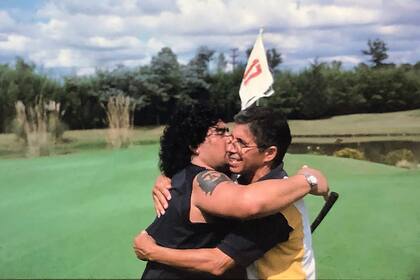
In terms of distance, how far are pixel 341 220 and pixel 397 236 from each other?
1.41ft

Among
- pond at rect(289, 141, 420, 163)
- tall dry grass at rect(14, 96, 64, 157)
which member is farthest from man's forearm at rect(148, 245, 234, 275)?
tall dry grass at rect(14, 96, 64, 157)

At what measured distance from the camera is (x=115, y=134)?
7.81 metres

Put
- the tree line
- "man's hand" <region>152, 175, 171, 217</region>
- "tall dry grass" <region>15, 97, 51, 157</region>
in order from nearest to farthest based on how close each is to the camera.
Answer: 1. "man's hand" <region>152, 175, 171, 217</region>
2. the tree line
3. "tall dry grass" <region>15, 97, 51, 157</region>

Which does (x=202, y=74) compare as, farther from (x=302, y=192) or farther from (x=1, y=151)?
(x=302, y=192)

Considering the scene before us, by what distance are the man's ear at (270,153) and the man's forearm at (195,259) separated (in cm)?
30

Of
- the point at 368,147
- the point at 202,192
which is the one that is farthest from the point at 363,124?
the point at 202,192

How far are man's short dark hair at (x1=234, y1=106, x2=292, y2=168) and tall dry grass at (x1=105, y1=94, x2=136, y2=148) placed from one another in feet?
18.3

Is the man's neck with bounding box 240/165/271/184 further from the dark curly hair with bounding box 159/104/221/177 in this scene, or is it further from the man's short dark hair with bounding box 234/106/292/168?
the dark curly hair with bounding box 159/104/221/177

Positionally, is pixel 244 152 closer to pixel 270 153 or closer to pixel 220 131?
pixel 270 153

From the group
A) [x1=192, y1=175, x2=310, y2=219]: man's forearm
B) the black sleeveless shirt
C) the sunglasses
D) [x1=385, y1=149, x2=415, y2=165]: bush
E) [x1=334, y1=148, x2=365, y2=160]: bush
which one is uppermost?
the sunglasses

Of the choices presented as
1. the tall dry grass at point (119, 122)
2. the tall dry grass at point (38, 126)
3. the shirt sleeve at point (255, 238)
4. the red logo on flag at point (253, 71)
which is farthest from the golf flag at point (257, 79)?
the shirt sleeve at point (255, 238)

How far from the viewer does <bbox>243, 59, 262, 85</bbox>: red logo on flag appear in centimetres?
515

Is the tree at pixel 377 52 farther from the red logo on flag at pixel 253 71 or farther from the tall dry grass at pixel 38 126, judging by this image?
the tall dry grass at pixel 38 126

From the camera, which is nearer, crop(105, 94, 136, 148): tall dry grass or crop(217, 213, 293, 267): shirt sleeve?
crop(217, 213, 293, 267): shirt sleeve
